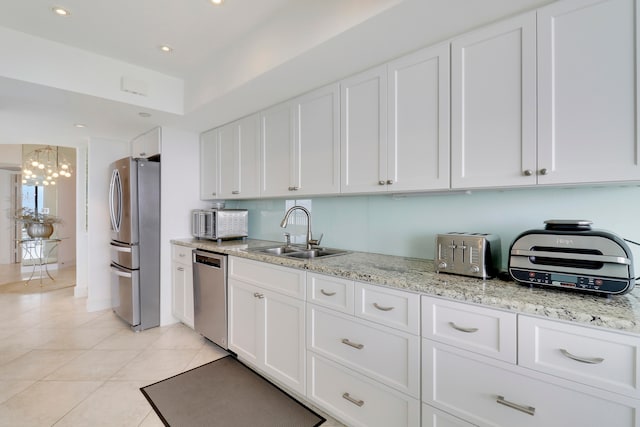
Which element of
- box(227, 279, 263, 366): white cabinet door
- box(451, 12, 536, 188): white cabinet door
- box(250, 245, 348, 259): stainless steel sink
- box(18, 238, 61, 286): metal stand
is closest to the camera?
box(451, 12, 536, 188): white cabinet door

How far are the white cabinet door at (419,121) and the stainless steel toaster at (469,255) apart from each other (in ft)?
1.00

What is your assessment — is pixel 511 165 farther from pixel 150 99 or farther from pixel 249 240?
pixel 150 99

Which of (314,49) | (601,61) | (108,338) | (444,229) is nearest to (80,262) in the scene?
(108,338)

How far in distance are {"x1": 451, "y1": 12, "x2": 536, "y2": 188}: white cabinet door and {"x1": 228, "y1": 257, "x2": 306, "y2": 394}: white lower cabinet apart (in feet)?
3.79

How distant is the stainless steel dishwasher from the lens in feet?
8.46

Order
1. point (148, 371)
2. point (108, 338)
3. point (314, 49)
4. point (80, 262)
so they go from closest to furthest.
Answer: point (314, 49)
point (148, 371)
point (108, 338)
point (80, 262)

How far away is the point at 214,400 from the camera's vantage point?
6.70ft

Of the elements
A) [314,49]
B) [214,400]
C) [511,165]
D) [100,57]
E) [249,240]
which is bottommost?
[214,400]

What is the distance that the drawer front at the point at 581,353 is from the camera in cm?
95

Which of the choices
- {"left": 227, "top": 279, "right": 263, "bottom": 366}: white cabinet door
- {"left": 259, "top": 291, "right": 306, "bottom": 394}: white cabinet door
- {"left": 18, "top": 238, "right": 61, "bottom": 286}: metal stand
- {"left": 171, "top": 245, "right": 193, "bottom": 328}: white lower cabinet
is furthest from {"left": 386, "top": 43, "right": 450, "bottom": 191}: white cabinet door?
{"left": 18, "top": 238, "right": 61, "bottom": 286}: metal stand

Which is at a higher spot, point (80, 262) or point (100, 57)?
point (100, 57)

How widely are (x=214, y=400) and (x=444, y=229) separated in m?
1.88

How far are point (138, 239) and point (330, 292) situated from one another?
2.45 meters

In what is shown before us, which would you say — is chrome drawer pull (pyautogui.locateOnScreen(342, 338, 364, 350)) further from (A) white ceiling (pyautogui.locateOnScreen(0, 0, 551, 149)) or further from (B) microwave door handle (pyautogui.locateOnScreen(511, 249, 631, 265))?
(A) white ceiling (pyautogui.locateOnScreen(0, 0, 551, 149))
